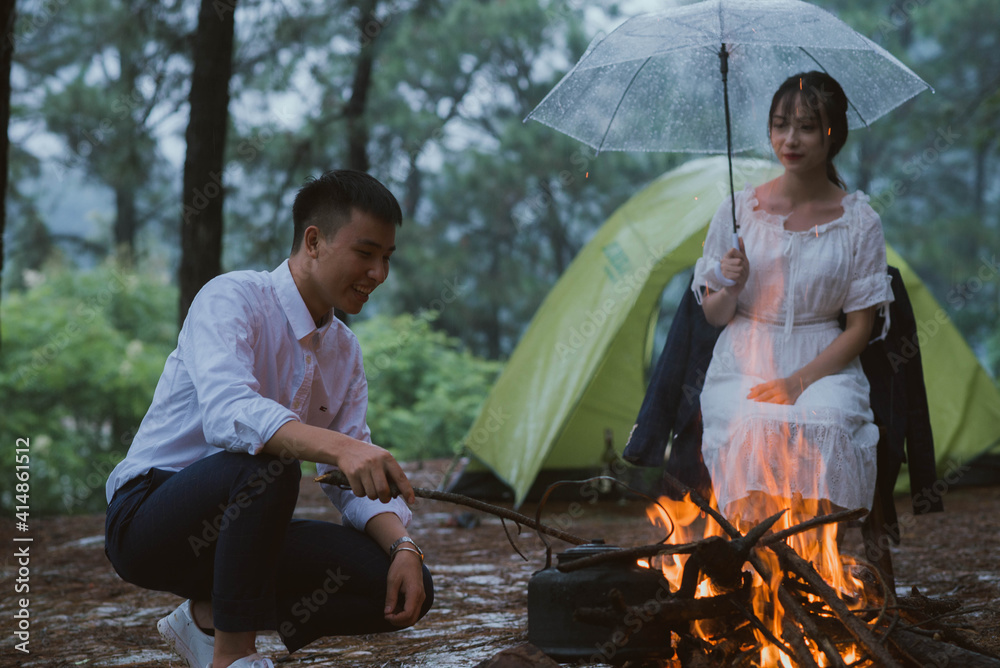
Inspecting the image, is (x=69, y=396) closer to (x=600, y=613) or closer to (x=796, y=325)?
(x=796, y=325)

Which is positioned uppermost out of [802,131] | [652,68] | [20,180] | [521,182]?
[20,180]

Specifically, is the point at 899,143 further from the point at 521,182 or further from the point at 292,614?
the point at 292,614

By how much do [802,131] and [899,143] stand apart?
14367 millimetres

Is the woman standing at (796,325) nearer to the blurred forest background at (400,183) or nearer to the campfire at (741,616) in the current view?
the campfire at (741,616)

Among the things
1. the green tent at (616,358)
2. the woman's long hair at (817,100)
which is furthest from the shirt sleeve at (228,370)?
the green tent at (616,358)

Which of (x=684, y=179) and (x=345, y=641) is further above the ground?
(x=684, y=179)

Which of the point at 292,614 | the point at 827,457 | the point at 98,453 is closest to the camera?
the point at 292,614

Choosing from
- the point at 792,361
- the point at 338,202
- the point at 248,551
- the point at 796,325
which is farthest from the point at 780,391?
the point at 248,551

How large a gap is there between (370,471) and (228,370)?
44 centimetres

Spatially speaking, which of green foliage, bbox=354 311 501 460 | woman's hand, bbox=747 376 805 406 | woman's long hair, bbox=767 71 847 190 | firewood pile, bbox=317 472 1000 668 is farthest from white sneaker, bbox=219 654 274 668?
green foliage, bbox=354 311 501 460

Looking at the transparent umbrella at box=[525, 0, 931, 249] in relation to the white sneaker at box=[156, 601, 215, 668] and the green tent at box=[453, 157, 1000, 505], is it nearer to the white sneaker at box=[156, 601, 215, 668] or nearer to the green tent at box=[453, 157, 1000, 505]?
the green tent at box=[453, 157, 1000, 505]

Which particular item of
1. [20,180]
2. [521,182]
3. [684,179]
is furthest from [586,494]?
[20,180]

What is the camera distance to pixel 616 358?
246 inches

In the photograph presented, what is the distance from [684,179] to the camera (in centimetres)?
614
